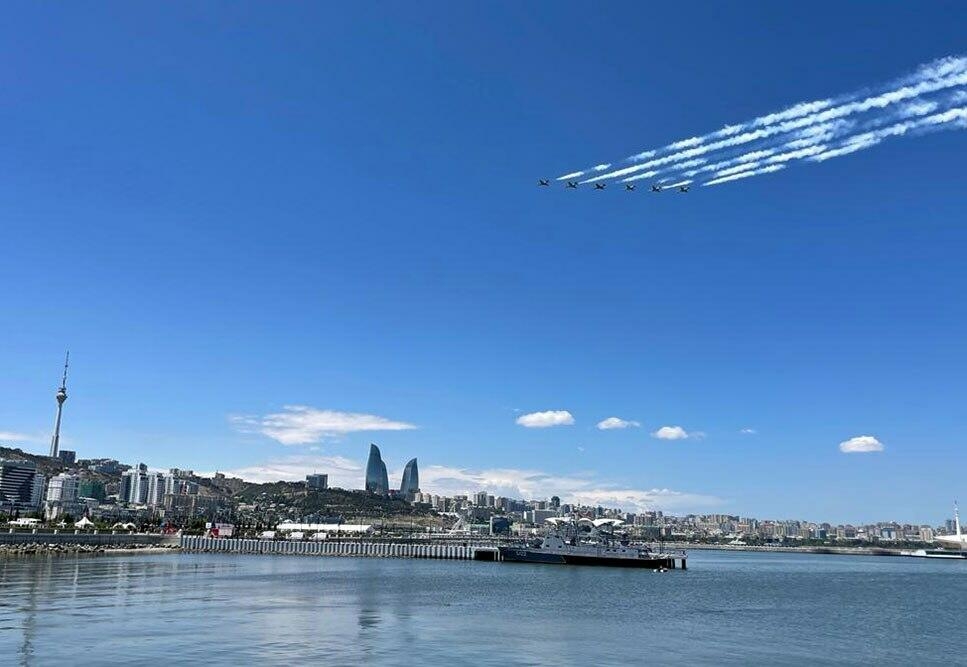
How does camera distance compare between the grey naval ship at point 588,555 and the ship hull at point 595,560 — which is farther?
the grey naval ship at point 588,555

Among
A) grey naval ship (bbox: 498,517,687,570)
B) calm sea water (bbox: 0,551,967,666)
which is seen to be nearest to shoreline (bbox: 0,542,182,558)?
calm sea water (bbox: 0,551,967,666)

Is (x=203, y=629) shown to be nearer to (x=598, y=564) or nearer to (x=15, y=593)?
(x=15, y=593)

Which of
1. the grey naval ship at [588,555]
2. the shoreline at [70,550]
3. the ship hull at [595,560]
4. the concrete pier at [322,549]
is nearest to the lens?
the shoreline at [70,550]

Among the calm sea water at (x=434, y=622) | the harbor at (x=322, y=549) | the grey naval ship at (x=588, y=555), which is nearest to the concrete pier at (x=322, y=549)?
the harbor at (x=322, y=549)

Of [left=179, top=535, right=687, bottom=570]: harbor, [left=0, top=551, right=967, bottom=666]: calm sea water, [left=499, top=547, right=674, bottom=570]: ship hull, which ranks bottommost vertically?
[left=179, top=535, right=687, bottom=570]: harbor

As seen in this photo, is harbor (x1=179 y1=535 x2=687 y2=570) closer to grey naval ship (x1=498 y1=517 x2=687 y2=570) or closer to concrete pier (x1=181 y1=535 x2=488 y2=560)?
concrete pier (x1=181 y1=535 x2=488 y2=560)

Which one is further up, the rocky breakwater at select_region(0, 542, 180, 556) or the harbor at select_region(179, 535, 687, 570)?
the rocky breakwater at select_region(0, 542, 180, 556)

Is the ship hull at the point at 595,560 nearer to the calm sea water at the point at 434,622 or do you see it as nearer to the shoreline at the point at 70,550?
the calm sea water at the point at 434,622

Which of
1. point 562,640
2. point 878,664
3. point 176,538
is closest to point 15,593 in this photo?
point 562,640

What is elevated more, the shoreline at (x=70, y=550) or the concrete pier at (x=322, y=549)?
the shoreline at (x=70, y=550)

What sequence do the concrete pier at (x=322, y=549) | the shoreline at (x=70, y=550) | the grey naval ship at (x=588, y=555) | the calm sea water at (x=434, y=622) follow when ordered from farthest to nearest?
the concrete pier at (x=322, y=549), the grey naval ship at (x=588, y=555), the shoreline at (x=70, y=550), the calm sea water at (x=434, y=622)
